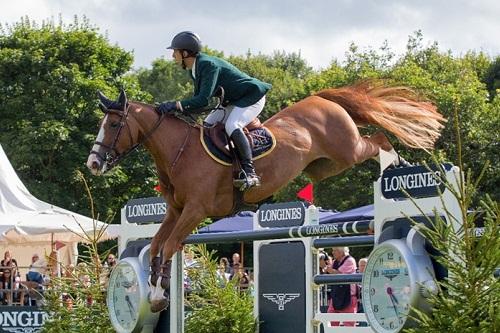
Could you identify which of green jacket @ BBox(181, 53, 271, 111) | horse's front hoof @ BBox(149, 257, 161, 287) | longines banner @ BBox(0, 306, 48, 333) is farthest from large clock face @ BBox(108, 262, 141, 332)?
longines banner @ BBox(0, 306, 48, 333)

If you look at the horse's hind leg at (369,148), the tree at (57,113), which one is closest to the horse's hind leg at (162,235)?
the horse's hind leg at (369,148)

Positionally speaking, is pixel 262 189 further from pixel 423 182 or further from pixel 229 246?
pixel 229 246

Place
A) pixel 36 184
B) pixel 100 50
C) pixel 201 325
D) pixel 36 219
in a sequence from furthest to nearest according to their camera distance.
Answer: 1. pixel 100 50
2. pixel 36 184
3. pixel 36 219
4. pixel 201 325

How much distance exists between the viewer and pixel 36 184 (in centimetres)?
2939

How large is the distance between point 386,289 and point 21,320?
6.46 meters

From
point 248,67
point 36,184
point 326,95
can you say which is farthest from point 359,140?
point 248,67

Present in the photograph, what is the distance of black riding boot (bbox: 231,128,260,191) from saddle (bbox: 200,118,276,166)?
0.32 ft

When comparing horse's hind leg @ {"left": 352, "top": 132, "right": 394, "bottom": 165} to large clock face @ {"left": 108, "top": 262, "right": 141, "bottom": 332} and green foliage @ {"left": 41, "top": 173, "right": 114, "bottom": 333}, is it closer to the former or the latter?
large clock face @ {"left": 108, "top": 262, "right": 141, "bottom": 332}

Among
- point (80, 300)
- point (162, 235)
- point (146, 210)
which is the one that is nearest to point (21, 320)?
point (80, 300)

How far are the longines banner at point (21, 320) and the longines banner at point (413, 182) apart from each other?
625 cm

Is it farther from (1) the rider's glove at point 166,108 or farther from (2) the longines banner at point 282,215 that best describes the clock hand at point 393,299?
(1) the rider's glove at point 166,108

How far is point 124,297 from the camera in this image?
7438 mm

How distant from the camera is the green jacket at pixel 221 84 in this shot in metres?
6.79

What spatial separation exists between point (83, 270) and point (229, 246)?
25158 mm
